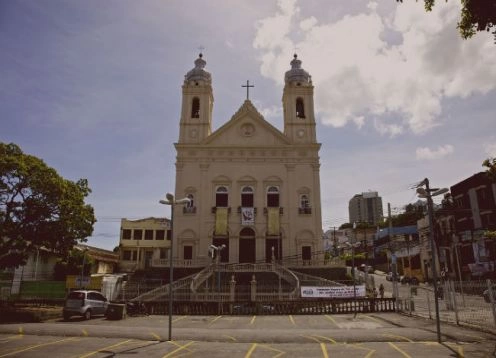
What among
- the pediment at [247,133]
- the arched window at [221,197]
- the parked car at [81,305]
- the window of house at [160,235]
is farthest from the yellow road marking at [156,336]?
the window of house at [160,235]

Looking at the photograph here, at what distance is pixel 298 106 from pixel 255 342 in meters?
34.2

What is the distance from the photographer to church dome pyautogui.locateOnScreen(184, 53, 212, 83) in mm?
43594

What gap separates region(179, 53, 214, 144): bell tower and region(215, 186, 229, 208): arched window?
226 inches

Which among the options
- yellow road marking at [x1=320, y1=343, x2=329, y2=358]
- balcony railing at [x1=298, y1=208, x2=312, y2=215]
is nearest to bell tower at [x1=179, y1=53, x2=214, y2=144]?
balcony railing at [x1=298, y1=208, x2=312, y2=215]

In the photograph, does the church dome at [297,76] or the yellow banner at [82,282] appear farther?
the church dome at [297,76]

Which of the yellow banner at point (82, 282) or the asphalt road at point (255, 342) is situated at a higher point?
the yellow banner at point (82, 282)

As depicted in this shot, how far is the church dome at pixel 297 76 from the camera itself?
43781mm

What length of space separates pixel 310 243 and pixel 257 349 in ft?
89.5

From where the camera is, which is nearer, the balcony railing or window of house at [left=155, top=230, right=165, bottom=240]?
the balcony railing

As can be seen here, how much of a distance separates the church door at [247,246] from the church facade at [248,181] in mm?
96

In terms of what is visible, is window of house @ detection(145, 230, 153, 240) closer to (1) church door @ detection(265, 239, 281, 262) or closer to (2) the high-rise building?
(1) church door @ detection(265, 239, 281, 262)

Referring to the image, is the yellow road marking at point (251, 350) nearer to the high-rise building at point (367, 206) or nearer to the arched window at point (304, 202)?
the arched window at point (304, 202)

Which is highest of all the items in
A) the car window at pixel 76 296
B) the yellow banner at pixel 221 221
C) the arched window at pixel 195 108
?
the arched window at pixel 195 108

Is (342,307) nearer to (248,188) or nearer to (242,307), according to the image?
(242,307)
